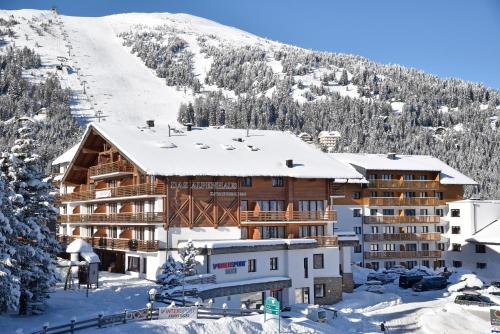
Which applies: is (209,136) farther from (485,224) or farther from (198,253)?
(485,224)

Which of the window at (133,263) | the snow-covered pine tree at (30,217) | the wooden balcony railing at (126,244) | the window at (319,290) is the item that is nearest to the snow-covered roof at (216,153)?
the wooden balcony railing at (126,244)

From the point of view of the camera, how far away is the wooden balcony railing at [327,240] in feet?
180

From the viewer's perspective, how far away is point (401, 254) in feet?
264

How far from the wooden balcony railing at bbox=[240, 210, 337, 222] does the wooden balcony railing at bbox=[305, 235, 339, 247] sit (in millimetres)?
1679

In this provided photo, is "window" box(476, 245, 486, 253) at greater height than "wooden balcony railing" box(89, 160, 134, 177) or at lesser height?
lesser

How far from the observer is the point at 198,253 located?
44.6 m

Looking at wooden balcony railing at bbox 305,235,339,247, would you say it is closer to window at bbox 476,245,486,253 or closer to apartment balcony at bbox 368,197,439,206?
apartment balcony at bbox 368,197,439,206

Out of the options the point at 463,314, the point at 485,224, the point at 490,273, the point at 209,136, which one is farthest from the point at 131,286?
the point at 485,224

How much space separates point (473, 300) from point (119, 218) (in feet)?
106

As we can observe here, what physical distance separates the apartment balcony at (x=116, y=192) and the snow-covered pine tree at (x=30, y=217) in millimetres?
14286

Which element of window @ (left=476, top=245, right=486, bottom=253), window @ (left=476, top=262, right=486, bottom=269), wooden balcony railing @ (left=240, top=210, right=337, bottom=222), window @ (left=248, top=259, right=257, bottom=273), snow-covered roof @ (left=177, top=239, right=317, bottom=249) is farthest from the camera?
window @ (left=476, top=245, right=486, bottom=253)

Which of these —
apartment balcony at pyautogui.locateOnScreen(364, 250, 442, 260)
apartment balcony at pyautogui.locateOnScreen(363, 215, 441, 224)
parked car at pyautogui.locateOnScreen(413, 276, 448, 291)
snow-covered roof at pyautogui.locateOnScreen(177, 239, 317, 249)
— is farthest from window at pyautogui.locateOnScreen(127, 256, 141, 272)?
apartment balcony at pyautogui.locateOnScreen(363, 215, 441, 224)

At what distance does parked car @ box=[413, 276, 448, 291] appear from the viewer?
210ft

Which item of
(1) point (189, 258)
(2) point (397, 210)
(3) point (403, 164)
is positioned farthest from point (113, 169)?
(3) point (403, 164)
